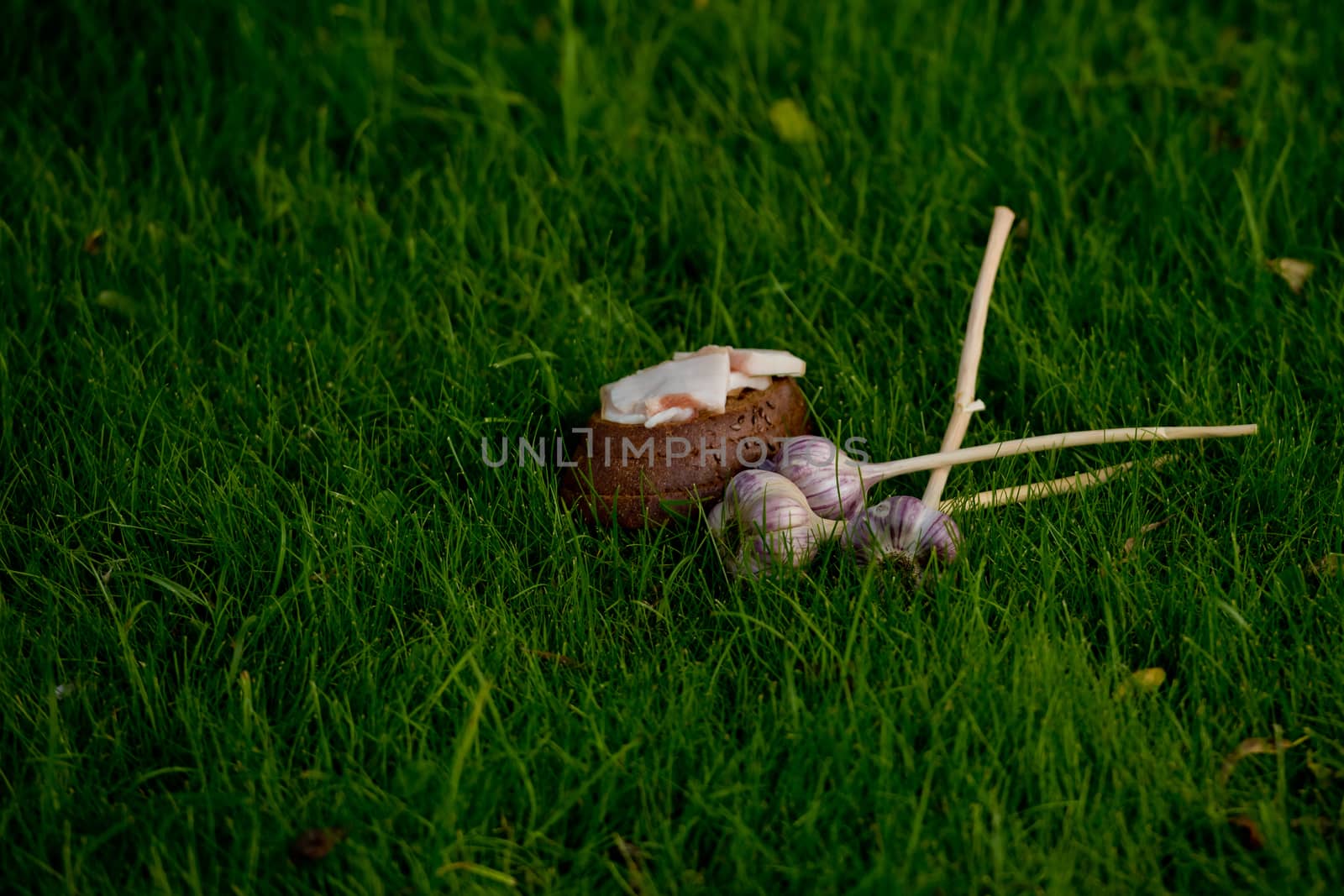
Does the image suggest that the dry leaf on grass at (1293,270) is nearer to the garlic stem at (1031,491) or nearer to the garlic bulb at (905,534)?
the garlic stem at (1031,491)

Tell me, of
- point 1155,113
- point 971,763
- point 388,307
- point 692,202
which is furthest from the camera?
point 1155,113

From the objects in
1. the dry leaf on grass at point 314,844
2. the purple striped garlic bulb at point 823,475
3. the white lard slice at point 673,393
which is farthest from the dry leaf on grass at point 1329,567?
the dry leaf on grass at point 314,844

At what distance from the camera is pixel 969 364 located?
256 cm

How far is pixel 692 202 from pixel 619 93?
1.86ft

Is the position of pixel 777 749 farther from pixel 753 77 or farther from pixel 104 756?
pixel 753 77

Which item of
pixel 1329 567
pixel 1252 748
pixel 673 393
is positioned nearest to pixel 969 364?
pixel 673 393

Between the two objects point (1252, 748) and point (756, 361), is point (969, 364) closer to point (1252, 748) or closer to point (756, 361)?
point (756, 361)

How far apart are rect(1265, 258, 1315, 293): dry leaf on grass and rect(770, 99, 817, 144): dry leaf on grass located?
1264 millimetres

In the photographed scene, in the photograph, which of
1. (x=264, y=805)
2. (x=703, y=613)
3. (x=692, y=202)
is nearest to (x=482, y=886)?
(x=264, y=805)

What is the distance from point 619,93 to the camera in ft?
12.2

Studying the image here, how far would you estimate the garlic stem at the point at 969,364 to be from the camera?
7.80 feet

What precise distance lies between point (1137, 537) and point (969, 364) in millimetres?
485

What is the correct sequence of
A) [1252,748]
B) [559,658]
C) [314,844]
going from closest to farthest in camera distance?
[314,844] → [1252,748] → [559,658]

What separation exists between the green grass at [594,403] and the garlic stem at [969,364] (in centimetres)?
9
